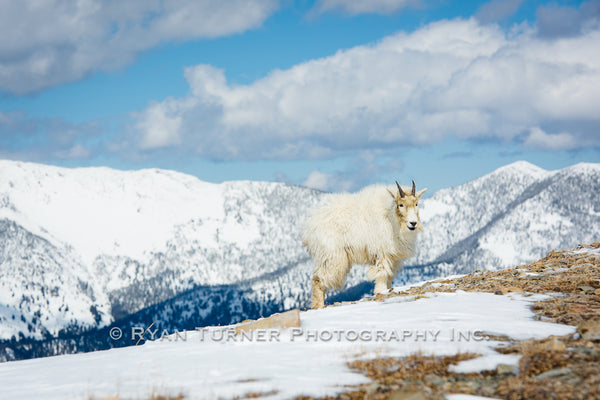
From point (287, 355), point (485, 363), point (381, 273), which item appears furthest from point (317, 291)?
point (485, 363)

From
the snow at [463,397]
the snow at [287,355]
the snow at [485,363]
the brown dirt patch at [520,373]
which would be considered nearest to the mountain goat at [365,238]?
the snow at [287,355]

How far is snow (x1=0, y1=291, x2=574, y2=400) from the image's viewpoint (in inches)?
276

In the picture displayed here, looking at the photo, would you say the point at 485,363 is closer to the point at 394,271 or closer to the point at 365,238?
the point at 365,238

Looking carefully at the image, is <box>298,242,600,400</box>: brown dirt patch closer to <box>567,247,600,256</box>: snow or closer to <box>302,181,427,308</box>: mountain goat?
<box>302,181,427,308</box>: mountain goat

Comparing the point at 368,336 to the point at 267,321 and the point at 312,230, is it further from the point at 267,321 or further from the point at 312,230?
the point at 312,230

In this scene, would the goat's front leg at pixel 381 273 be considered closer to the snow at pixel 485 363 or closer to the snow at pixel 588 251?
Result: the snow at pixel 588 251

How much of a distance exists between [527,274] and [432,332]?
6996mm

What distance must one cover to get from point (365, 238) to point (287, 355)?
28.2ft

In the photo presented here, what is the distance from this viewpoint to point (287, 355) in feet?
27.2

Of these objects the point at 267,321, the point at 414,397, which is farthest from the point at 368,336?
the point at 414,397

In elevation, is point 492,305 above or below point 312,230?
below

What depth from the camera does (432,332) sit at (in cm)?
923

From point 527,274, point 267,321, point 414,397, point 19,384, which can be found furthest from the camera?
point 527,274

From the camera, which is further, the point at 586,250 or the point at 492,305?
the point at 586,250
